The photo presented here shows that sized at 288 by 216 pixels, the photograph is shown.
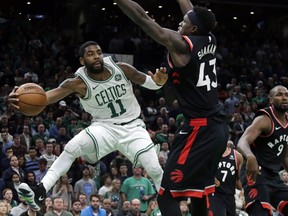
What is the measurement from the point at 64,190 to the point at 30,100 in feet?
20.9

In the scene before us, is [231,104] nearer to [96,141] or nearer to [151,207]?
[151,207]

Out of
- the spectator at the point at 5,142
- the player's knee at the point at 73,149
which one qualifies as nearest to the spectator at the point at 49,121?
the spectator at the point at 5,142

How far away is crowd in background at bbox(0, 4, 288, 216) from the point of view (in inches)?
575

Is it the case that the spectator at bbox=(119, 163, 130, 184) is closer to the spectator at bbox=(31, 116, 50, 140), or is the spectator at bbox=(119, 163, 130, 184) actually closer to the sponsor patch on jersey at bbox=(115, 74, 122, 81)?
the spectator at bbox=(31, 116, 50, 140)

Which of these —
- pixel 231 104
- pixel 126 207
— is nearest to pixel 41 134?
pixel 126 207

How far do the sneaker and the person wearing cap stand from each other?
185 cm

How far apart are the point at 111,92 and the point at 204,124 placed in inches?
94.2

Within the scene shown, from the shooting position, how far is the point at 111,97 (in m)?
9.35

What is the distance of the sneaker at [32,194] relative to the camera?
27.7 ft

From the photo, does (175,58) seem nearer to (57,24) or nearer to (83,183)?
(83,183)

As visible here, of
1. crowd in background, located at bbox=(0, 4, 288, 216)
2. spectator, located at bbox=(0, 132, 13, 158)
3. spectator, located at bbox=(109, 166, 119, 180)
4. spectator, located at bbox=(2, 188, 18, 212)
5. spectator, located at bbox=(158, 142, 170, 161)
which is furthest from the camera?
spectator, located at bbox=(158, 142, 170, 161)

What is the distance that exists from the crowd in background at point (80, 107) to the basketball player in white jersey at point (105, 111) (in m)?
3.88

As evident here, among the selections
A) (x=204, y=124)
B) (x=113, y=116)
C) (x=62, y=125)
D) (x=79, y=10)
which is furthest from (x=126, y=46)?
(x=204, y=124)

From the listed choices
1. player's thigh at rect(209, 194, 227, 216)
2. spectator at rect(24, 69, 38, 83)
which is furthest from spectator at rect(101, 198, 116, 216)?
spectator at rect(24, 69, 38, 83)
